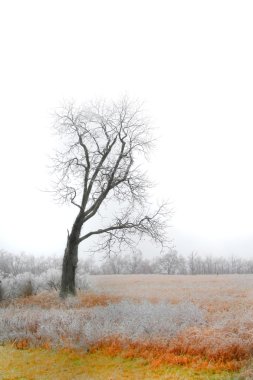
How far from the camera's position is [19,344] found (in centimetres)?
1178

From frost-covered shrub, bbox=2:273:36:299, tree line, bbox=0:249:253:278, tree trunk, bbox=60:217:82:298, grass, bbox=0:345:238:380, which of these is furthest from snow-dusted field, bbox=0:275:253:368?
tree line, bbox=0:249:253:278

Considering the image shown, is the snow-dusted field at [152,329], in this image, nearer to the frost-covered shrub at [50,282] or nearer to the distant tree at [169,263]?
the frost-covered shrub at [50,282]

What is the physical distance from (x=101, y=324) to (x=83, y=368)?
134 inches

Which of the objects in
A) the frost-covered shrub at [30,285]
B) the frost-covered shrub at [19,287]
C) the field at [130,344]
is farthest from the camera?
the frost-covered shrub at [30,285]

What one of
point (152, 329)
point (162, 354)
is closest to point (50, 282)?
point (152, 329)

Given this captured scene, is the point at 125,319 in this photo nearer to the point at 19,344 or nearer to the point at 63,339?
the point at 63,339

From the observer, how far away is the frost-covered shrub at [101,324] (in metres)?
11.3

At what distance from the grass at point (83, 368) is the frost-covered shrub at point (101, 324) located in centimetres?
87

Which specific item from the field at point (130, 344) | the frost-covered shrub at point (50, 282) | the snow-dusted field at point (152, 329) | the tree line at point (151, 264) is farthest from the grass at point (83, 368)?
the tree line at point (151, 264)

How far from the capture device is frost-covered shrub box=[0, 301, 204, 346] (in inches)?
445

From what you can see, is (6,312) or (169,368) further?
(6,312)

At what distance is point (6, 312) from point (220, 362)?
10728 millimetres

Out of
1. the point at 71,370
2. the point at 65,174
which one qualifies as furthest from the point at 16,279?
the point at 71,370

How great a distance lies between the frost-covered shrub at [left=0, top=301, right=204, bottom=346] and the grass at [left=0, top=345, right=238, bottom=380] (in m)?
0.87
